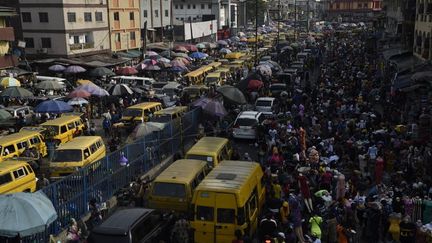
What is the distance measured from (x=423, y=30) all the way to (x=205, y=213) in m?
25.3

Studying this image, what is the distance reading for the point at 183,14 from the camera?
3780 inches

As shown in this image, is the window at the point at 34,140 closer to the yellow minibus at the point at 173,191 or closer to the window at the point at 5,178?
the window at the point at 5,178

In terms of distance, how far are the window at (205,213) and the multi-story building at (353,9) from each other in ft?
487

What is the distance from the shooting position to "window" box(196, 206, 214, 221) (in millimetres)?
12422

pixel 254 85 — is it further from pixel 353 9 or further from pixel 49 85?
pixel 353 9

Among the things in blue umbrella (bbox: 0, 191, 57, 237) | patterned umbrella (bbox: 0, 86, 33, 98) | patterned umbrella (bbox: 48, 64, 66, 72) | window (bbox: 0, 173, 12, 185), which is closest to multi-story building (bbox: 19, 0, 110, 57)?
patterned umbrella (bbox: 48, 64, 66, 72)

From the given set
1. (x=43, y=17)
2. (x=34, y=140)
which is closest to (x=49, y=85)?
(x=34, y=140)

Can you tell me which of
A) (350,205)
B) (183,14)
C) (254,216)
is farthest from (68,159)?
(183,14)

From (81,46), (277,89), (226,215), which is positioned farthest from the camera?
(81,46)

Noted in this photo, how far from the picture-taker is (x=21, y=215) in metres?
10.9

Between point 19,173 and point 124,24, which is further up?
point 124,24

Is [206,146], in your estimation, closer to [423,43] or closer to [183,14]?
[423,43]

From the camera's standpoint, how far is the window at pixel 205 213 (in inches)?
489

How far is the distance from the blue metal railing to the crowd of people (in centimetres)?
421
